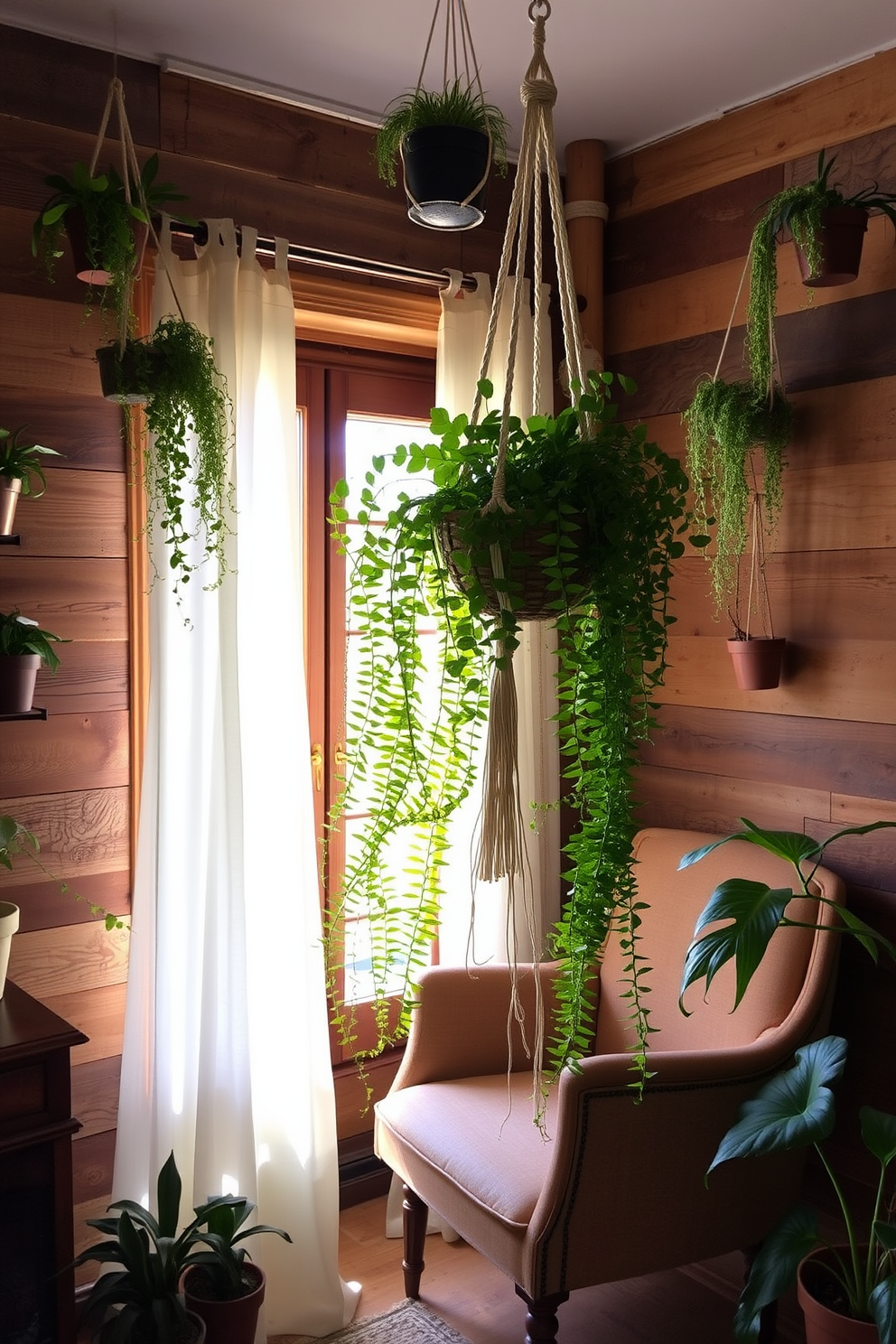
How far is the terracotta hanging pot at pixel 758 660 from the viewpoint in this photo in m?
2.57

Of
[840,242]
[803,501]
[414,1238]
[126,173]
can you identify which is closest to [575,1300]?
[414,1238]

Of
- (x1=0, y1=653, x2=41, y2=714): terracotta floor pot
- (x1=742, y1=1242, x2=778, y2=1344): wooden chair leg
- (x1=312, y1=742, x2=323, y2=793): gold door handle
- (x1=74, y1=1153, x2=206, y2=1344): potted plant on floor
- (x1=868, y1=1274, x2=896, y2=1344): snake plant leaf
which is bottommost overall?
(x1=742, y1=1242, x2=778, y2=1344): wooden chair leg

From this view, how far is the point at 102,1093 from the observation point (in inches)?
96.7

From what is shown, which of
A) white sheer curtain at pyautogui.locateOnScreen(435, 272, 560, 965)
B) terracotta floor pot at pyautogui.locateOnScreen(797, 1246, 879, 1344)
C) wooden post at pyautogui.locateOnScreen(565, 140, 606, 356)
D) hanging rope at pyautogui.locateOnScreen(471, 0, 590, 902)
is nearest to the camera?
hanging rope at pyautogui.locateOnScreen(471, 0, 590, 902)

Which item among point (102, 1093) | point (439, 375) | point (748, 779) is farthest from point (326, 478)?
point (102, 1093)

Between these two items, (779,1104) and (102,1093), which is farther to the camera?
(102,1093)

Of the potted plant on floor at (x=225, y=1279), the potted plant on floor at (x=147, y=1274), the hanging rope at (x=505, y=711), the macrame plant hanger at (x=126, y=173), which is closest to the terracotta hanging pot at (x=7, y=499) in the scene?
the macrame plant hanger at (x=126, y=173)

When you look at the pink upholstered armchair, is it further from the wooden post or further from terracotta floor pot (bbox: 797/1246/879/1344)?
the wooden post

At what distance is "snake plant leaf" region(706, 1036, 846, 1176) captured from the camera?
1899 mm

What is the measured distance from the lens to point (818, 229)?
2.29m

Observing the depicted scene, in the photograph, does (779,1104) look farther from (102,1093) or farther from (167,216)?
(167,216)

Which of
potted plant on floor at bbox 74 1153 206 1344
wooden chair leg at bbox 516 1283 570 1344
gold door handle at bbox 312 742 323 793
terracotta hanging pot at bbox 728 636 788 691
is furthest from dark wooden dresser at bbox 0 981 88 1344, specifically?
terracotta hanging pot at bbox 728 636 788 691

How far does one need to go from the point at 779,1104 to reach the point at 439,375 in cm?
180

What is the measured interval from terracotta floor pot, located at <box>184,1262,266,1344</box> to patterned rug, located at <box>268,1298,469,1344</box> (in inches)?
12.1
